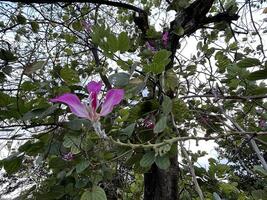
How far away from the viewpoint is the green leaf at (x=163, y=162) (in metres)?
0.99

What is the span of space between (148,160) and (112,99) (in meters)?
0.39

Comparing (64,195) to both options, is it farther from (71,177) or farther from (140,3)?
(140,3)

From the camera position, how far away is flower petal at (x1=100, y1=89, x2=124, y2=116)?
0.64 metres

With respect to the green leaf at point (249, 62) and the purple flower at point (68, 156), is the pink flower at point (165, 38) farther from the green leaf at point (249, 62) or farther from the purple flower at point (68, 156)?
the green leaf at point (249, 62)

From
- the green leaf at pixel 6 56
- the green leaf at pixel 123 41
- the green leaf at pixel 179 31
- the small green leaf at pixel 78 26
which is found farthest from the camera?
the small green leaf at pixel 78 26

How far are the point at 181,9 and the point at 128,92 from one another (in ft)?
3.47

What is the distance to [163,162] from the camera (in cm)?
99

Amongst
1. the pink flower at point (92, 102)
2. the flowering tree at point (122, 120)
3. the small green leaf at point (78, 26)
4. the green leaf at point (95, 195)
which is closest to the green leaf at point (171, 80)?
the flowering tree at point (122, 120)

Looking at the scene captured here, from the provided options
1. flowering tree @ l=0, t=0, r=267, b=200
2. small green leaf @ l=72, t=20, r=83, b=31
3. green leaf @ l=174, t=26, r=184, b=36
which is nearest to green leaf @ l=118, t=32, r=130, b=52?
flowering tree @ l=0, t=0, r=267, b=200

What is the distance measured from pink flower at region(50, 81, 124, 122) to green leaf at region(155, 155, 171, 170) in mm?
370

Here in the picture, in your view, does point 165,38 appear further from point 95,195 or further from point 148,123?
point 95,195

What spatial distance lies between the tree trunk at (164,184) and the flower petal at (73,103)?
107 centimetres

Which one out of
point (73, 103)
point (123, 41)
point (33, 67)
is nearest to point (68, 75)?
point (33, 67)

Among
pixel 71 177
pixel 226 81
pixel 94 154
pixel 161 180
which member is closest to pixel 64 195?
pixel 71 177
